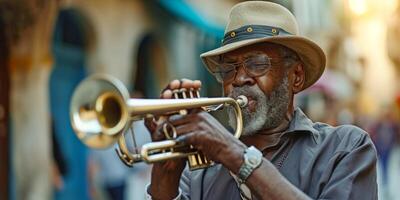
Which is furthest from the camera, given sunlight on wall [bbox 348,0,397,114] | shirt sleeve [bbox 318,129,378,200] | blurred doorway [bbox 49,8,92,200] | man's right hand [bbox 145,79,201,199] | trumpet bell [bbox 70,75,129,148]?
sunlight on wall [bbox 348,0,397,114]

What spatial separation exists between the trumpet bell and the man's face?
641 mm

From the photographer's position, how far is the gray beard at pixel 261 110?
3602 mm

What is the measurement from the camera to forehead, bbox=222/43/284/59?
3.65 m

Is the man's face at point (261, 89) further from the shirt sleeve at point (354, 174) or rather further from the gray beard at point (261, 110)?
the shirt sleeve at point (354, 174)

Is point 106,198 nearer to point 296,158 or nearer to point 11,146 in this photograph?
point 11,146

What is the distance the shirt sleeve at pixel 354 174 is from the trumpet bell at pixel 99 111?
2.81 feet

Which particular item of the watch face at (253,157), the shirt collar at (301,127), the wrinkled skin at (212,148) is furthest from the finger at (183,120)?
the shirt collar at (301,127)

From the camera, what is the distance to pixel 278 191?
3.18 meters

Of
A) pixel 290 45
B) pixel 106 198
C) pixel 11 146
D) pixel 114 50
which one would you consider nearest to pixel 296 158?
pixel 290 45

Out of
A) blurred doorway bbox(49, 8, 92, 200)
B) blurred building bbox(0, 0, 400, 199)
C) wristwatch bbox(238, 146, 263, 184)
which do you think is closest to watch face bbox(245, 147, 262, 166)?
wristwatch bbox(238, 146, 263, 184)

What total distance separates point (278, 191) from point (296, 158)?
0.43m

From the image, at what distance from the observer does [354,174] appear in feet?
11.1

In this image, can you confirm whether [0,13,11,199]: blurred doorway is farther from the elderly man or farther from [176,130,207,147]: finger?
[176,130,207,147]: finger

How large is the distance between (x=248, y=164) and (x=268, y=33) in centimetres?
70
